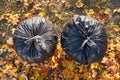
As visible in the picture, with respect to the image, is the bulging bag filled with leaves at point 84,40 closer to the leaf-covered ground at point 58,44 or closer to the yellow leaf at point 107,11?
the leaf-covered ground at point 58,44

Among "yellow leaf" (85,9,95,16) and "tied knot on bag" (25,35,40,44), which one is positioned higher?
"yellow leaf" (85,9,95,16)

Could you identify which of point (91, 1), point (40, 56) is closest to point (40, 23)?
point (40, 56)

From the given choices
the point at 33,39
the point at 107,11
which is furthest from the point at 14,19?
the point at 107,11

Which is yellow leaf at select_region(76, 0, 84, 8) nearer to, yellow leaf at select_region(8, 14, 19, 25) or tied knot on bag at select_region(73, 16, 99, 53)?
tied knot on bag at select_region(73, 16, 99, 53)

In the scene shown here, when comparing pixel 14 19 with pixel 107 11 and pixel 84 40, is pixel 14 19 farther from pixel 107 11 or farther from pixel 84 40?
pixel 107 11

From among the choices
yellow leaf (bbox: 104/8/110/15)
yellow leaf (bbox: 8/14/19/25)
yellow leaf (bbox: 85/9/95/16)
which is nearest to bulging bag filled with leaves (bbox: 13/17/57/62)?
yellow leaf (bbox: 8/14/19/25)

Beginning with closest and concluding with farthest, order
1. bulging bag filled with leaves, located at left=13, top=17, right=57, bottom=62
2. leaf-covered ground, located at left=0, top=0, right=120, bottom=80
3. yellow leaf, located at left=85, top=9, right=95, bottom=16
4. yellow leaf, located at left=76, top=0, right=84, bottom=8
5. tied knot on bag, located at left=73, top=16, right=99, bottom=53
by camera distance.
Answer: tied knot on bag, located at left=73, top=16, right=99, bottom=53
bulging bag filled with leaves, located at left=13, top=17, right=57, bottom=62
leaf-covered ground, located at left=0, top=0, right=120, bottom=80
yellow leaf, located at left=85, top=9, right=95, bottom=16
yellow leaf, located at left=76, top=0, right=84, bottom=8
